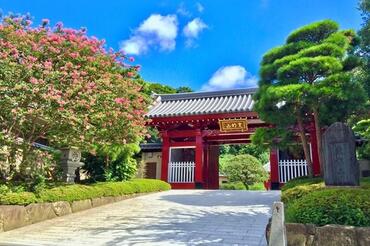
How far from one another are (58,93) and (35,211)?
312 cm

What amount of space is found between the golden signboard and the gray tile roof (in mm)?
597

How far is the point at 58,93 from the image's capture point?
8812mm

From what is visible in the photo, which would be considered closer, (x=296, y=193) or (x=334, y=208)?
(x=334, y=208)

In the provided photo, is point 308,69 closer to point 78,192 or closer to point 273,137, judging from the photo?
point 273,137

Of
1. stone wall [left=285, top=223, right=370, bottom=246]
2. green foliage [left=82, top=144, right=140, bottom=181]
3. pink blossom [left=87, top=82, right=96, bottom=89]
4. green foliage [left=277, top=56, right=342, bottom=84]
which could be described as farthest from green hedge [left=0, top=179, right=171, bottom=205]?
green foliage [left=277, top=56, right=342, bottom=84]

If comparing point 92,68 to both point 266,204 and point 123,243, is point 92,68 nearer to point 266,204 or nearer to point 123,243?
point 123,243

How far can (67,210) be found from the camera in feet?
31.6

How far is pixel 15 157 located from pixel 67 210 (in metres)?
2.15

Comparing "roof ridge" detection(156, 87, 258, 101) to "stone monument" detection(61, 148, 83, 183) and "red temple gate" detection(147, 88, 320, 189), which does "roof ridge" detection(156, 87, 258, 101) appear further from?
"stone monument" detection(61, 148, 83, 183)

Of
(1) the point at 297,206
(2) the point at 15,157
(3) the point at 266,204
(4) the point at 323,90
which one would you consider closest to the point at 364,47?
(4) the point at 323,90

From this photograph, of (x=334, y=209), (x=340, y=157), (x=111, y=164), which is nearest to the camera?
(x=334, y=209)

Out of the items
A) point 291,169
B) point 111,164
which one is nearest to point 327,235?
point 111,164

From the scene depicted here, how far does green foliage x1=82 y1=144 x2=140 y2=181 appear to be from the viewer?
12.9 m

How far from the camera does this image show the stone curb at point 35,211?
25.3ft
